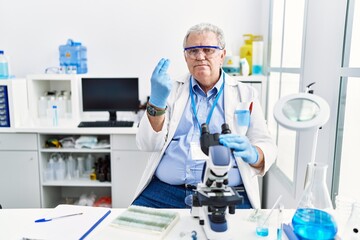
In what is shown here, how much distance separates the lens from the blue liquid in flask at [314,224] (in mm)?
907

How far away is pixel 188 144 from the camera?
5.36 ft

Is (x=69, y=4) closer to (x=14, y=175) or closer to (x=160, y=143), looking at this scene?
(x=14, y=175)

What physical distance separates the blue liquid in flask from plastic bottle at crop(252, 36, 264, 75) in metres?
2.05

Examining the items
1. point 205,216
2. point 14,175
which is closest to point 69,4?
point 14,175

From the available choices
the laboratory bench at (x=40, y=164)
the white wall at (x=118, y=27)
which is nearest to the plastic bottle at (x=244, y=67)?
the white wall at (x=118, y=27)

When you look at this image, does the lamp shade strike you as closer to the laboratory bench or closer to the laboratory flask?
the laboratory flask

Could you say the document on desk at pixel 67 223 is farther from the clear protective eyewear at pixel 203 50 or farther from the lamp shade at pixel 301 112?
the clear protective eyewear at pixel 203 50

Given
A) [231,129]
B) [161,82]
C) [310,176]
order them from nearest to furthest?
[310,176], [161,82], [231,129]

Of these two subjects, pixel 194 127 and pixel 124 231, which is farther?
pixel 194 127

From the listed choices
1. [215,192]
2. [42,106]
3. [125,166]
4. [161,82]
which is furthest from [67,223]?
[42,106]

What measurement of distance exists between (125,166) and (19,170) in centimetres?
92

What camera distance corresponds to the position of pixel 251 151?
1.30m

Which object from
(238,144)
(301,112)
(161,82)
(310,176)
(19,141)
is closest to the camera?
(301,112)

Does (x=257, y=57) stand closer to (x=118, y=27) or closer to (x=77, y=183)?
(x=118, y=27)
